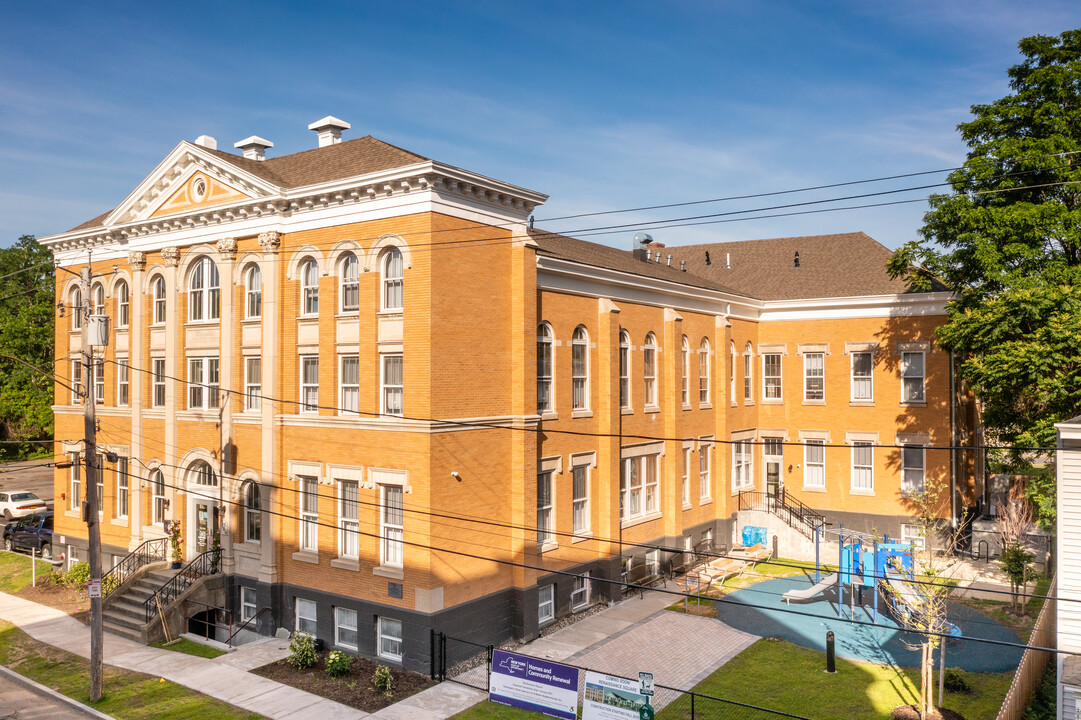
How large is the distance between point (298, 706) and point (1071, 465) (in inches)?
689

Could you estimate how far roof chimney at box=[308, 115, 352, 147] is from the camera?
90.3ft

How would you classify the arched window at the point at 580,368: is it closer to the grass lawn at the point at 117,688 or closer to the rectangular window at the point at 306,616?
the rectangular window at the point at 306,616

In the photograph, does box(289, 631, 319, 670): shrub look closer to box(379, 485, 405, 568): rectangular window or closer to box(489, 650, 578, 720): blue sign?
box(379, 485, 405, 568): rectangular window

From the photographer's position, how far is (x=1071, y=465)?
48.5 ft

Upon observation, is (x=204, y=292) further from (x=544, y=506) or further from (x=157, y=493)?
(x=544, y=506)

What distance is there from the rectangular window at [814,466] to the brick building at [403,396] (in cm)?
225

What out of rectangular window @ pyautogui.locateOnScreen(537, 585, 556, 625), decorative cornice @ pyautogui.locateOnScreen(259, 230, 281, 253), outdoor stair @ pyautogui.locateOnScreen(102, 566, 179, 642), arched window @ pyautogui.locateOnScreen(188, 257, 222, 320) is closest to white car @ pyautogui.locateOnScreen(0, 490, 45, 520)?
outdoor stair @ pyautogui.locateOnScreen(102, 566, 179, 642)

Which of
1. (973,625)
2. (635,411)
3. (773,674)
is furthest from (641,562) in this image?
(973,625)

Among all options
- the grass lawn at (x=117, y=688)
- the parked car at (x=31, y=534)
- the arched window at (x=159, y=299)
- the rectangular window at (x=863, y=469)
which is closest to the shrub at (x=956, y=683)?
the rectangular window at (x=863, y=469)

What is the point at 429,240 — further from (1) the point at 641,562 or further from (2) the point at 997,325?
(2) the point at 997,325

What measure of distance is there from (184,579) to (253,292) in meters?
9.47

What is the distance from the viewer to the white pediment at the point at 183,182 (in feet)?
78.2

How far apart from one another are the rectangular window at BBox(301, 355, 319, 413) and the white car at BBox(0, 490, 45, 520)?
27112 millimetres

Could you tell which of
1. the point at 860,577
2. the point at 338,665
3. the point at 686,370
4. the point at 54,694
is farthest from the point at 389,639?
the point at 686,370
